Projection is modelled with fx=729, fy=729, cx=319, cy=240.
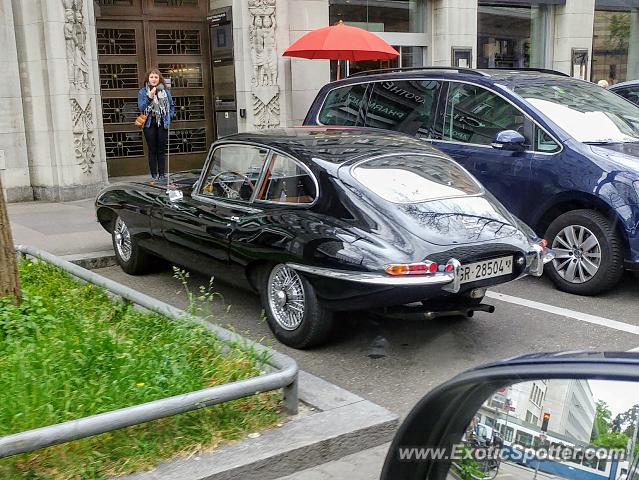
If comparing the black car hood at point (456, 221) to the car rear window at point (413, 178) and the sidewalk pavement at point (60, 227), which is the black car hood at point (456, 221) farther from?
the sidewalk pavement at point (60, 227)

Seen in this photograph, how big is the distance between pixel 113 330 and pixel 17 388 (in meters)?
1.21

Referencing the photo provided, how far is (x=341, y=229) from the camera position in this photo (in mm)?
5098

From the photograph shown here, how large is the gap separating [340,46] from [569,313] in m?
7.30

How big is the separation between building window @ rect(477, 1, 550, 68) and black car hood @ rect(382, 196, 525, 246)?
13.2 m

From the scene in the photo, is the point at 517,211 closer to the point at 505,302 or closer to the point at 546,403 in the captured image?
the point at 505,302

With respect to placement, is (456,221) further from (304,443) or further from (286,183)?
(304,443)

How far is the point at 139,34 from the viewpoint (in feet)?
48.9

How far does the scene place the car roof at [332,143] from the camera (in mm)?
5691

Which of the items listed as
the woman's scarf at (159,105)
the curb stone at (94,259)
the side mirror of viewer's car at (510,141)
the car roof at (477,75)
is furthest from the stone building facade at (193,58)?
the side mirror of viewer's car at (510,141)

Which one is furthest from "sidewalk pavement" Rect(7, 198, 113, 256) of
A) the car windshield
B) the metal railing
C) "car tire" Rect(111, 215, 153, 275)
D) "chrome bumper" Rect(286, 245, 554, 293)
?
the car windshield

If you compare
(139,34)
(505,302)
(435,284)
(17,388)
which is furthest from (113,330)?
(139,34)

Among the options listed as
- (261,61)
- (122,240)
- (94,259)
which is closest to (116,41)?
(261,61)

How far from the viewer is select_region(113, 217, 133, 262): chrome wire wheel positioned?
759cm

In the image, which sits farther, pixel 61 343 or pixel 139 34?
pixel 139 34
